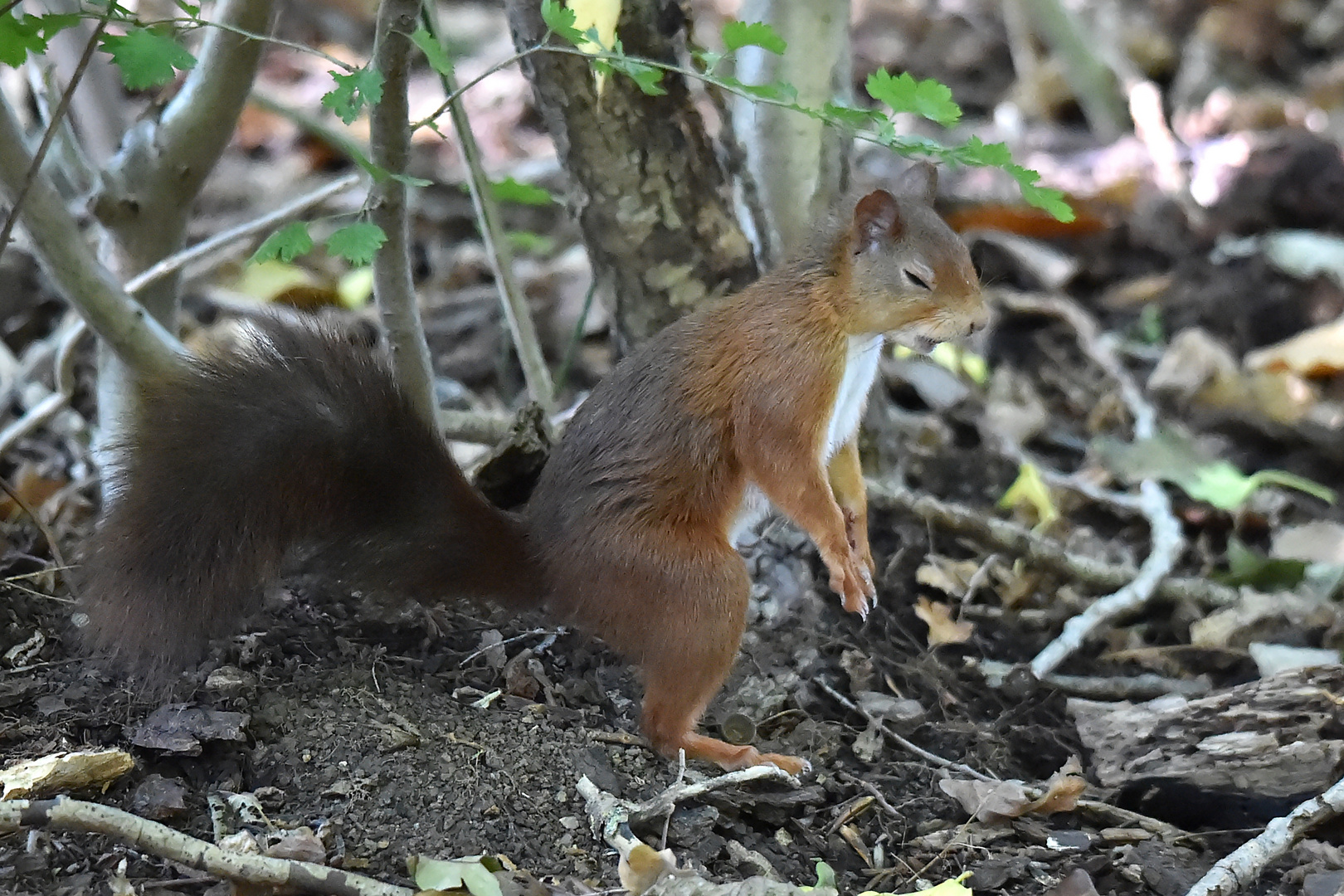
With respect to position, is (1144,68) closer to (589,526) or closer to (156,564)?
(589,526)

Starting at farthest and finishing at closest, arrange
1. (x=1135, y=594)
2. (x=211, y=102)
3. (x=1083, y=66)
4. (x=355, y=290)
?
(x=1083, y=66) → (x=355, y=290) → (x=1135, y=594) → (x=211, y=102)

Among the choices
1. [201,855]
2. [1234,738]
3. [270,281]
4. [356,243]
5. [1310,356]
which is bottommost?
[201,855]

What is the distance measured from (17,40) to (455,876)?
1145mm

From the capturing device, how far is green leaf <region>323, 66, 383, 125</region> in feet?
5.10

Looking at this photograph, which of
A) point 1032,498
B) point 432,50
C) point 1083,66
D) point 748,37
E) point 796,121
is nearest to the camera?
point 432,50

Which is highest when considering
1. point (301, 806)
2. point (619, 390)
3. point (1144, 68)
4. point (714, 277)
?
point (1144, 68)

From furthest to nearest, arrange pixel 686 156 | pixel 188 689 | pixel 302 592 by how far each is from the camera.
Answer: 1. pixel 686 156
2. pixel 302 592
3. pixel 188 689

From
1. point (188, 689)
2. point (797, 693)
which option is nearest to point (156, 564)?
point (188, 689)

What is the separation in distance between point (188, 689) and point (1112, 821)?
4.71 ft

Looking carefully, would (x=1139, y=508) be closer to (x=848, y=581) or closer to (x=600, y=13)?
(x=848, y=581)

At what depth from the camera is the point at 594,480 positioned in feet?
6.83

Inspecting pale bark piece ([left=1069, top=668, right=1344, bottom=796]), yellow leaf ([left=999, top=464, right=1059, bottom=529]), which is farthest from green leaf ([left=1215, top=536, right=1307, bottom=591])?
pale bark piece ([left=1069, top=668, right=1344, bottom=796])

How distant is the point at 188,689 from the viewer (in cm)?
186

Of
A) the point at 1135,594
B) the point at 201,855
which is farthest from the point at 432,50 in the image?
the point at 1135,594
